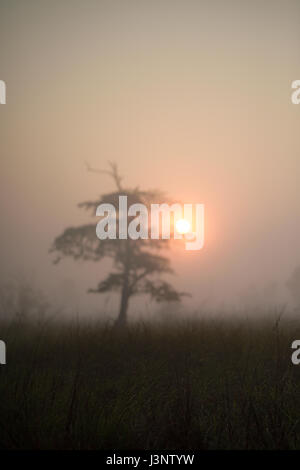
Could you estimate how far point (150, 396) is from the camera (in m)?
3.87

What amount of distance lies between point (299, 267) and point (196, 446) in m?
37.7

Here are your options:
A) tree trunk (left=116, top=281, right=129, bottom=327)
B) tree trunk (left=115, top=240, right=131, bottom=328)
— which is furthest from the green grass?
tree trunk (left=115, top=240, right=131, bottom=328)

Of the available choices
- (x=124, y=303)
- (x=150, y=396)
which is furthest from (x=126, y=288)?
(x=150, y=396)

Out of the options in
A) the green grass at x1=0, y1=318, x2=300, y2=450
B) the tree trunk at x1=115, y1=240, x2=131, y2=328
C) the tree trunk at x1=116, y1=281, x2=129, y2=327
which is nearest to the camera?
the green grass at x1=0, y1=318, x2=300, y2=450

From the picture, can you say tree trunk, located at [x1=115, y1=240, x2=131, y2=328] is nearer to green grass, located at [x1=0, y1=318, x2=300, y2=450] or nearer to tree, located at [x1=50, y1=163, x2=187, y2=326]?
tree, located at [x1=50, y1=163, x2=187, y2=326]

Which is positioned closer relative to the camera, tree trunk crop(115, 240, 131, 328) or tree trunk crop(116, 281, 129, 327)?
tree trunk crop(116, 281, 129, 327)

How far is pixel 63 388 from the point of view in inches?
151

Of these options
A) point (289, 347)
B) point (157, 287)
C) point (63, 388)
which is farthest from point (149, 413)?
point (157, 287)

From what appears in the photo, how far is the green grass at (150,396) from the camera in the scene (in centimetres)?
287

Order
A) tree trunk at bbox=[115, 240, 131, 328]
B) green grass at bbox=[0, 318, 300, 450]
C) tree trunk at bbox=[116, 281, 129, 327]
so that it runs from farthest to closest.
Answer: tree trunk at bbox=[115, 240, 131, 328] < tree trunk at bbox=[116, 281, 129, 327] < green grass at bbox=[0, 318, 300, 450]

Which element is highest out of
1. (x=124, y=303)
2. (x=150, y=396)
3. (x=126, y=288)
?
(x=126, y=288)

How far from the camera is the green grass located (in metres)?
2.87

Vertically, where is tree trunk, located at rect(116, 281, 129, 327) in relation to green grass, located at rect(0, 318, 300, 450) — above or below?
below

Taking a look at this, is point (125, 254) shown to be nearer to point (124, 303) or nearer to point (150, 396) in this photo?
point (124, 303)
